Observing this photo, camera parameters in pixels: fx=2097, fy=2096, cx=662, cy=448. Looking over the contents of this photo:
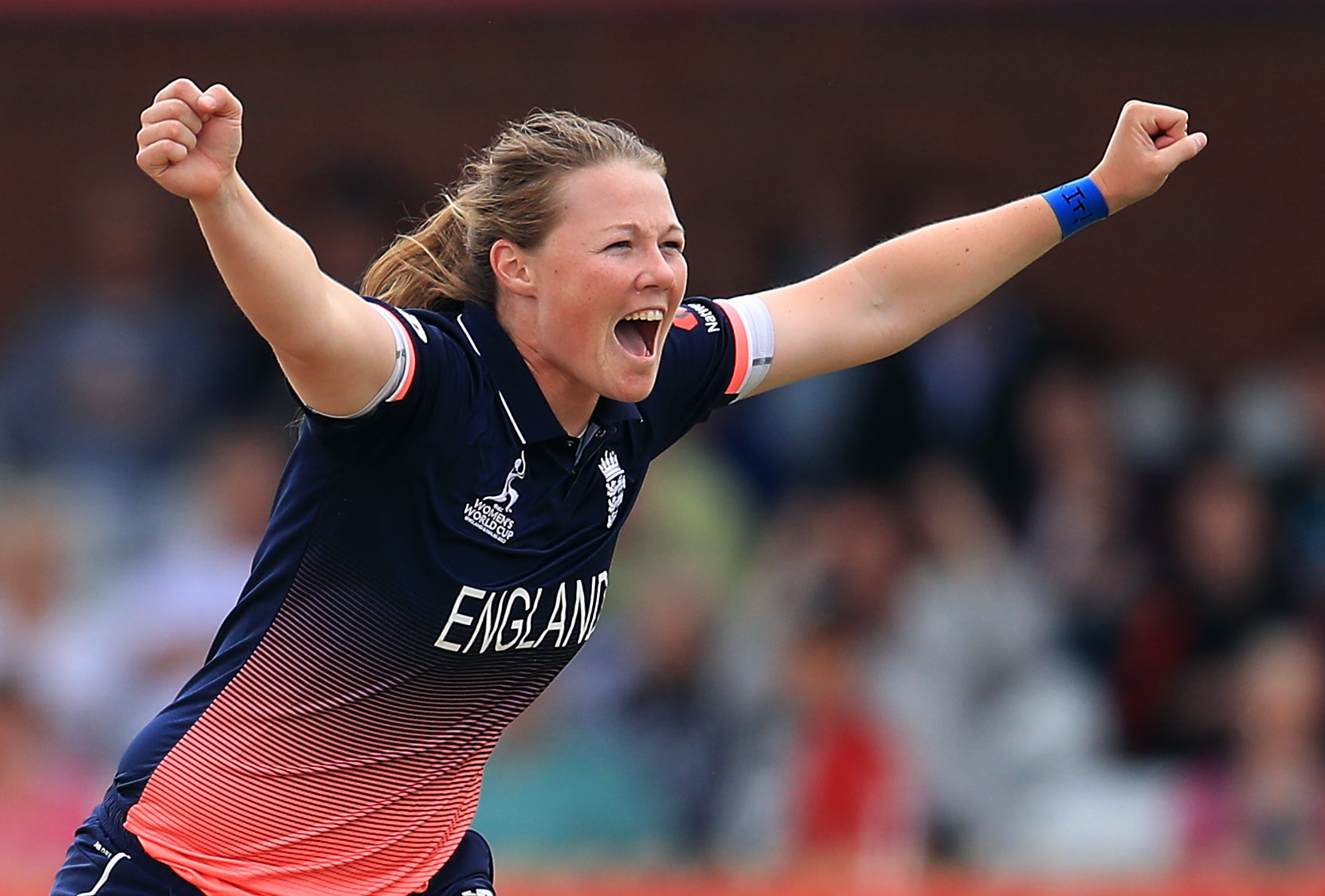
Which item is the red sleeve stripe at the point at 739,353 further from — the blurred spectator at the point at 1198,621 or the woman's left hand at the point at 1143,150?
the blurred spectator at the point at 1198,621

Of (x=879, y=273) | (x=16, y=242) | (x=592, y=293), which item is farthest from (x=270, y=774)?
(x=16, y=242)

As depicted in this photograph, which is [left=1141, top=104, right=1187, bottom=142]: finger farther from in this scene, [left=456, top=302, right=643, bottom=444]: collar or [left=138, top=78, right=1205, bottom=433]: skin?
[left=456, top=302, right=643, bottom=444]: collar

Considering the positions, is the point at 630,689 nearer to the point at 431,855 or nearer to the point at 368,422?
the point at 431,855

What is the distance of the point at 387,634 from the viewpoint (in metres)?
3.31

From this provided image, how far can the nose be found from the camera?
3350 mm

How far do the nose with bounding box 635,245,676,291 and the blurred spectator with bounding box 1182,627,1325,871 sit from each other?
3.80 m

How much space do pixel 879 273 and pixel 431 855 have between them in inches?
52.7

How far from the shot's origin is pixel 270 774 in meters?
3.37

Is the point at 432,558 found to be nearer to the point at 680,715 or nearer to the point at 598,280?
the point at 598,280

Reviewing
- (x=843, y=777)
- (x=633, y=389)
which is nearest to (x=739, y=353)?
(x=633, y=389)

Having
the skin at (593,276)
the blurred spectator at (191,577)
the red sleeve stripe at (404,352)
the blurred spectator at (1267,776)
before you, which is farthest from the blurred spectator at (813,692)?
the red sleeve stripe at (404,352)

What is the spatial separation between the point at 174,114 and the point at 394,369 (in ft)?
1.61

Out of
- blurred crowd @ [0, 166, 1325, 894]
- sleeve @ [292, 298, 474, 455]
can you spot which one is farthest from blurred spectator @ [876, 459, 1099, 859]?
sleeve @ [292, 298, 474, 455]

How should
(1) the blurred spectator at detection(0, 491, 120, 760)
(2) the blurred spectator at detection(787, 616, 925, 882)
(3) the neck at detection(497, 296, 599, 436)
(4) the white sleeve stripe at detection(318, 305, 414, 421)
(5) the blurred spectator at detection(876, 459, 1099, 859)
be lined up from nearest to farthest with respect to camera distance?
(4) the white sleeve stripe at detection(318, 305, 414, 421), (3) the neck at detection(497, 296, 599, 436), (2) the blurred spectator at detection(787, 616, 925, 882), (5) the blurred spectator at detection(876, 459, 1099, 859), (1) the blurred spectator at detection(0, 491, 120, 760)
